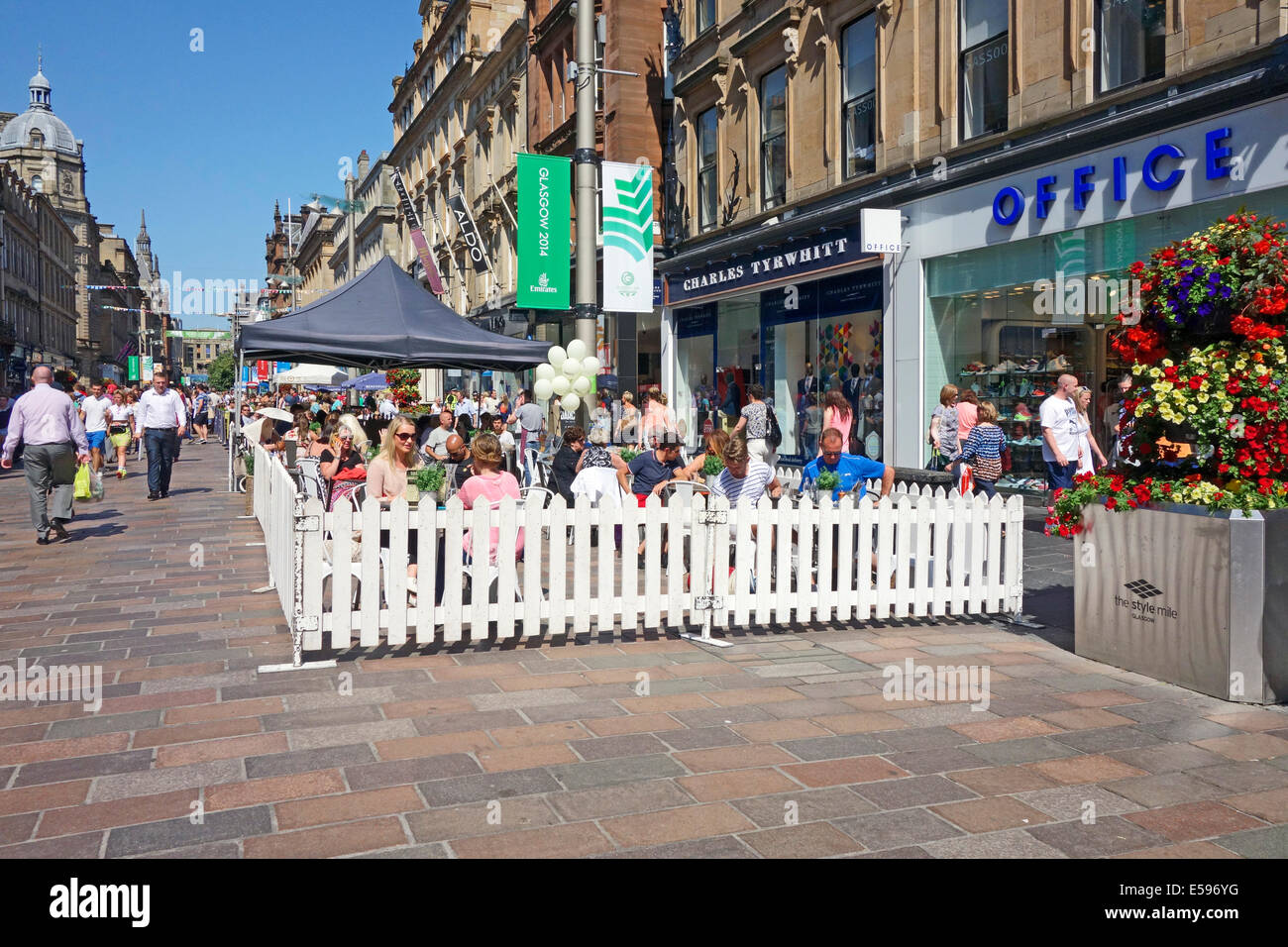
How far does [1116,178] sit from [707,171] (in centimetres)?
1097

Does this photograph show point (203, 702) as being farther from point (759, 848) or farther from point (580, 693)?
point (759, 848)

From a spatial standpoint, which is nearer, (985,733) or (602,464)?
(985,733)

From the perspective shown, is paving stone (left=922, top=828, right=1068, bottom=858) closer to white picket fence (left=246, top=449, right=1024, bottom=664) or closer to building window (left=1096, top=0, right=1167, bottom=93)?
white picket fence (left=246, top=449, right=1024, bottom=664)

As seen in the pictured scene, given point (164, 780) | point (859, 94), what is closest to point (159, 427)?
point (859, 94)

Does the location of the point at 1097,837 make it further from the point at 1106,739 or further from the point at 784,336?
the point at 784,336

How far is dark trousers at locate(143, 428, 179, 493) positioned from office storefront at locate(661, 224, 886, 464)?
817 cm

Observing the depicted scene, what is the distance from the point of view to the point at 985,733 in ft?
16.3

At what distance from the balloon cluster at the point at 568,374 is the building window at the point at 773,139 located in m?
6.10

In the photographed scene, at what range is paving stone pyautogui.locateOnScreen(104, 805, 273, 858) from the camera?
3639 mm

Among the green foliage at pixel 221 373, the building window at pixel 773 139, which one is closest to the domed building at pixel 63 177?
the green foliage at pixel 221 373

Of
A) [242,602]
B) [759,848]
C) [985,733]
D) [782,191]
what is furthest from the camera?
[782,191]
